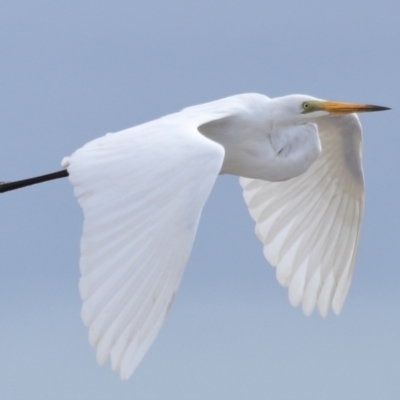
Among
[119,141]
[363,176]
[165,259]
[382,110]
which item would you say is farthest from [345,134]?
[165,259]

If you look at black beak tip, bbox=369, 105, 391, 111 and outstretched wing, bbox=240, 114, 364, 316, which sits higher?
black beak tip, bbox=369, 105, 391, 111

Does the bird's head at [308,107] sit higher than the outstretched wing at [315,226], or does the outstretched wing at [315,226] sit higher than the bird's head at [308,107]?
the bird's head at [308,107]

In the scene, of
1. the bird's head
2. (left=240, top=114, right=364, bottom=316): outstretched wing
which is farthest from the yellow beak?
(left=240, top=114, right=364, bottom=316): outstretched wing

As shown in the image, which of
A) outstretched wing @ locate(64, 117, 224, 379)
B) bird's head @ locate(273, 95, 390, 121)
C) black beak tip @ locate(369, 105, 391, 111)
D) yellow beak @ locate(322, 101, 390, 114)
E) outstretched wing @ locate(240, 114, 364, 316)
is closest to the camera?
outstretched wing @ locate(64, 117, 224, 379)

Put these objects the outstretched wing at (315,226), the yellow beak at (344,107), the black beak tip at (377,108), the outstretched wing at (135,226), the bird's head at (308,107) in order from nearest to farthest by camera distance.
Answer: the outstretched wing at (135,226) < the black beak tip at (377,108) < the bird's head at (308,107) < the yellow beak at (344,107) < the outstretched wing at (315,226)

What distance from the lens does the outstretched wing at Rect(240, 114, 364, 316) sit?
12.0 meters

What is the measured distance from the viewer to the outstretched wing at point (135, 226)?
7812 mm

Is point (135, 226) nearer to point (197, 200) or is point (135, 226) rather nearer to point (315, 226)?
point (197, 200)

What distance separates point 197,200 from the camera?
835cm

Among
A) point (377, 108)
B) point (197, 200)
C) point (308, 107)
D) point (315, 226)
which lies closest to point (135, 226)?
point (197, 200)

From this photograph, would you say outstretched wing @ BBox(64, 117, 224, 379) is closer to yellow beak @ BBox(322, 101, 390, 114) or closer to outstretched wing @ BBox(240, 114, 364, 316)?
yellow beak @ BBox(322, 101, 390, 114)

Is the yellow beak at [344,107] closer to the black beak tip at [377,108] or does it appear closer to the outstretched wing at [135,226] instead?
the black beak tip at [377,108]

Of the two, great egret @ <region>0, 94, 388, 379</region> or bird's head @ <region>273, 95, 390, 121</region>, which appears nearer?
great egret @ <region>0, 94, 388, 379</region>

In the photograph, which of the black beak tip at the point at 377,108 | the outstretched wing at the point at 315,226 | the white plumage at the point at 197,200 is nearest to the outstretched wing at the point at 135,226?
the white plumage at the point at 197,200
